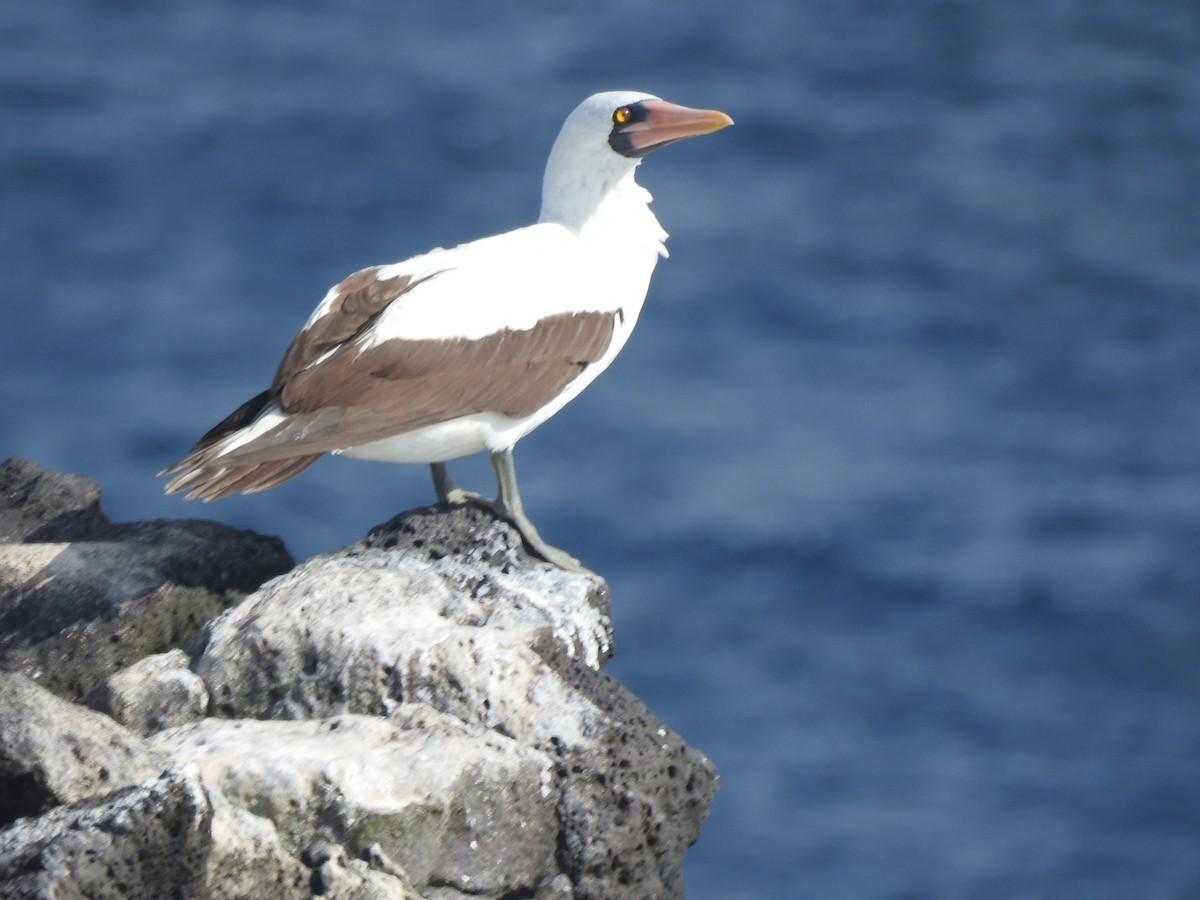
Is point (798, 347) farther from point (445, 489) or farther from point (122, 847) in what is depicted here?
point (122, 847)

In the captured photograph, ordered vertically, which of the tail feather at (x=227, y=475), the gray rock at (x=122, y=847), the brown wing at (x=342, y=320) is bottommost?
the gray rock at (x=122, y=847)

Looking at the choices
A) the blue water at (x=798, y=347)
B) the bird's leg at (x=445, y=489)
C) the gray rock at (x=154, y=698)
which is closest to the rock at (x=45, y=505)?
the bird's leg at (x=445, y=489)

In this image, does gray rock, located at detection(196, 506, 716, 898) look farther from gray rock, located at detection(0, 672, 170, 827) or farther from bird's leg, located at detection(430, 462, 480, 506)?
bird's leg, located at detection(430, 462, 480, 506)

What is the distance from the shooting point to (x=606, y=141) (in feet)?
31.2

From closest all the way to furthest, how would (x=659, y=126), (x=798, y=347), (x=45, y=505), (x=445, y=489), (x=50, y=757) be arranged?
(x=50, y=757)
(x=445, y=489)
(x=45, y=505)
(x=659, y=126)
(x=798, y=347)

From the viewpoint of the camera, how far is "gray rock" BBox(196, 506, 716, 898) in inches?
276

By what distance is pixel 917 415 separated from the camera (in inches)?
848

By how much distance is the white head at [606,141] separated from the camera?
9.43 m

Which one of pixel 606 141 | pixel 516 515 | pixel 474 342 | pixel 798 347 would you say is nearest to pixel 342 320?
pixel 474 342

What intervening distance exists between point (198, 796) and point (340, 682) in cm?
141

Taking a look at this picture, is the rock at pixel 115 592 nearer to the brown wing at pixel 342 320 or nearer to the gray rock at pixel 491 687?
the gray rock at pixel 491 687

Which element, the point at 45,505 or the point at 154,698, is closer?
the point at 154,698

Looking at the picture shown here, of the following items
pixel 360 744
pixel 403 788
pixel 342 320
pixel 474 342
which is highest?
pixel 474 342

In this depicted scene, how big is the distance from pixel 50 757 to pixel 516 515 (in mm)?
2725
